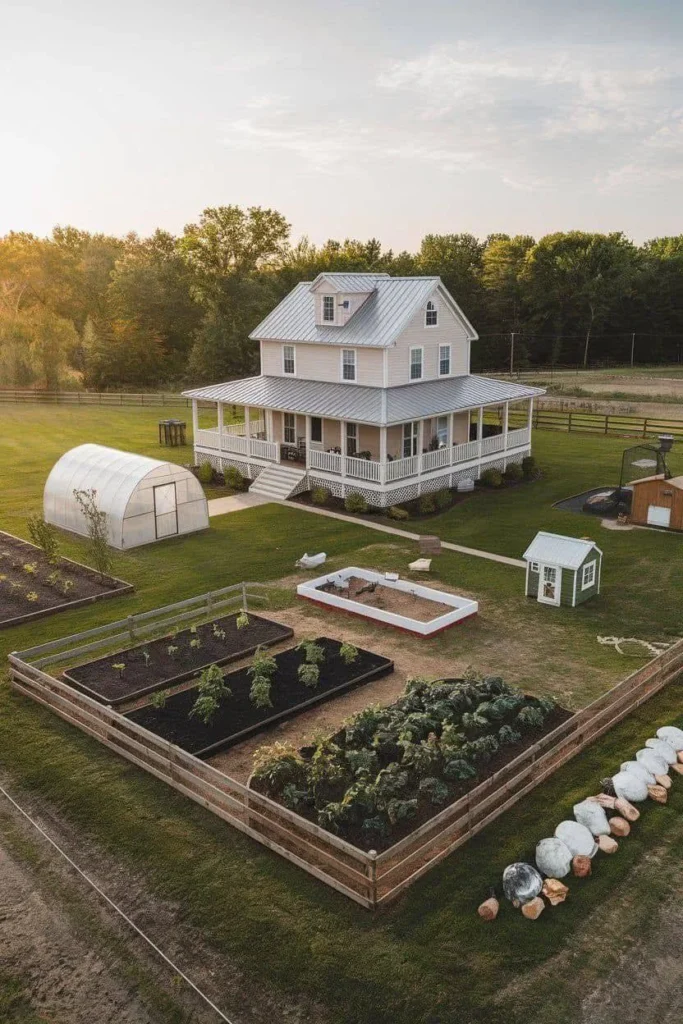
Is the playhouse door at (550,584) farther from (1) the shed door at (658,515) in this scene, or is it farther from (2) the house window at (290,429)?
(2) the house window at (290,429)

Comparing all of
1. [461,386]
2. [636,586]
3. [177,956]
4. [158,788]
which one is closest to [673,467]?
[461,386]

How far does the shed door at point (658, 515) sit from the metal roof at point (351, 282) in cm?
1343

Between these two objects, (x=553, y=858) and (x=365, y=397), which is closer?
(x=553, y=858)

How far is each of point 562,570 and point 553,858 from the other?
32.7 feet

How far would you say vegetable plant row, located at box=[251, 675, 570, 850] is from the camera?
37.7 ft

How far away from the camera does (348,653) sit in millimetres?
16516

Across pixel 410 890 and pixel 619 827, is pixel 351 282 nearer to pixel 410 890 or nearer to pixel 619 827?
pixel 619 827

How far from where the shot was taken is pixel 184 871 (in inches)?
431

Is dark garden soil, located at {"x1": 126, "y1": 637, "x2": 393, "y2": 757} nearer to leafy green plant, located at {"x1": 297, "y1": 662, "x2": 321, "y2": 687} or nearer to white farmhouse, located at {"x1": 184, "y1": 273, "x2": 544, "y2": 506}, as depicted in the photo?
leafy green plant, located at {"x1": 297, "y1": 662, "x2": 321, "y2": 687}

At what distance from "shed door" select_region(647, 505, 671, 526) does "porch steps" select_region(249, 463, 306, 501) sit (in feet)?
40.1

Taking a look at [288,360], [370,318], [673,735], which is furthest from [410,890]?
[288,360]

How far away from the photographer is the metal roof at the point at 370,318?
29828mm

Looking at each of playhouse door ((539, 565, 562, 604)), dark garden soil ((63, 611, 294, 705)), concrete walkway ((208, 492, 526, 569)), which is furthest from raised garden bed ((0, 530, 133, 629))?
playhouse door ((539, 565, 562, 604))

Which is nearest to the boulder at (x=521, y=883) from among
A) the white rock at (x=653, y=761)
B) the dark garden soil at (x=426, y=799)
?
the dark garden soil at (x=426, y=799)
